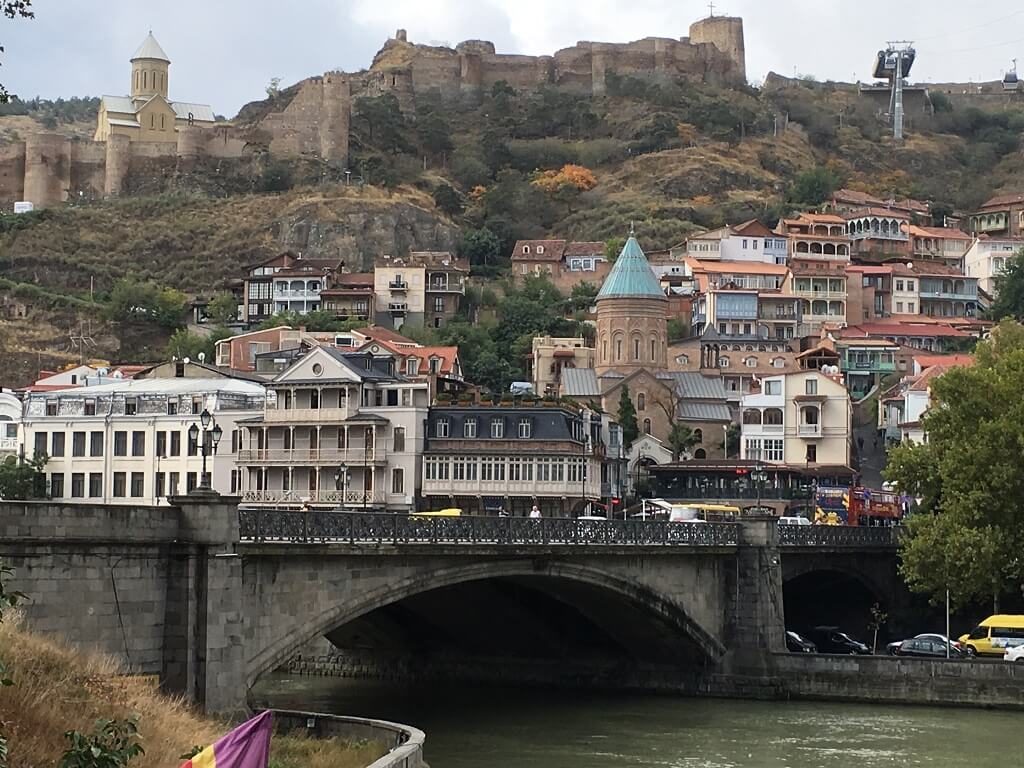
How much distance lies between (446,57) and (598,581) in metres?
136

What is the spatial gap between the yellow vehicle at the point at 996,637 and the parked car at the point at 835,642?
10.7 feet

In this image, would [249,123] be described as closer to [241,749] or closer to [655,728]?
[655,728]

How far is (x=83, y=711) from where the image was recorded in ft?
69.3

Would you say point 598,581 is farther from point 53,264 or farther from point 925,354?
point 53,264

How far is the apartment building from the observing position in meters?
120

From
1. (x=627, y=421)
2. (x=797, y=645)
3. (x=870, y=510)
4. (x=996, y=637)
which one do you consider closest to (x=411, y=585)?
(x=797, y=645)

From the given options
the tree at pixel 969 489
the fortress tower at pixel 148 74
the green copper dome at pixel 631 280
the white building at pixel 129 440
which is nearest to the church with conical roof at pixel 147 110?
the fortress tower at pixel 148 74

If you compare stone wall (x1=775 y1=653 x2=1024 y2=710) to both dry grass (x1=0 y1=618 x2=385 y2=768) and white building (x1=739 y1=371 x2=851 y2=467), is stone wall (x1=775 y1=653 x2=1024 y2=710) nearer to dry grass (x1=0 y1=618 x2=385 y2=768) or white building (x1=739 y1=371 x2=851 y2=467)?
dry grass (x1=0 y1=618 x2=385 y2=768)

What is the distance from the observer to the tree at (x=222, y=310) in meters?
119

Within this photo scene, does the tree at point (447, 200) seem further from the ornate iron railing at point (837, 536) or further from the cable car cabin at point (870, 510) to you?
the ornate iron railing at point (837, 536)

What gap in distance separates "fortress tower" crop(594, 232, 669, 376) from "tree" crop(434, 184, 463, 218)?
4059cm

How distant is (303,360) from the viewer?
235ft

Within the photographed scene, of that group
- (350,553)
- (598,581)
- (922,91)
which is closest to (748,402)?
(598,581)

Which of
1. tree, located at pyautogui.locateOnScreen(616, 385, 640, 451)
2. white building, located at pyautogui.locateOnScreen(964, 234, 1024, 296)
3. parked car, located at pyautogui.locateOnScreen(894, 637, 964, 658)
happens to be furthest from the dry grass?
white building, located at pyautogui.locateOnScreen(964, 234, 1024, 296)
